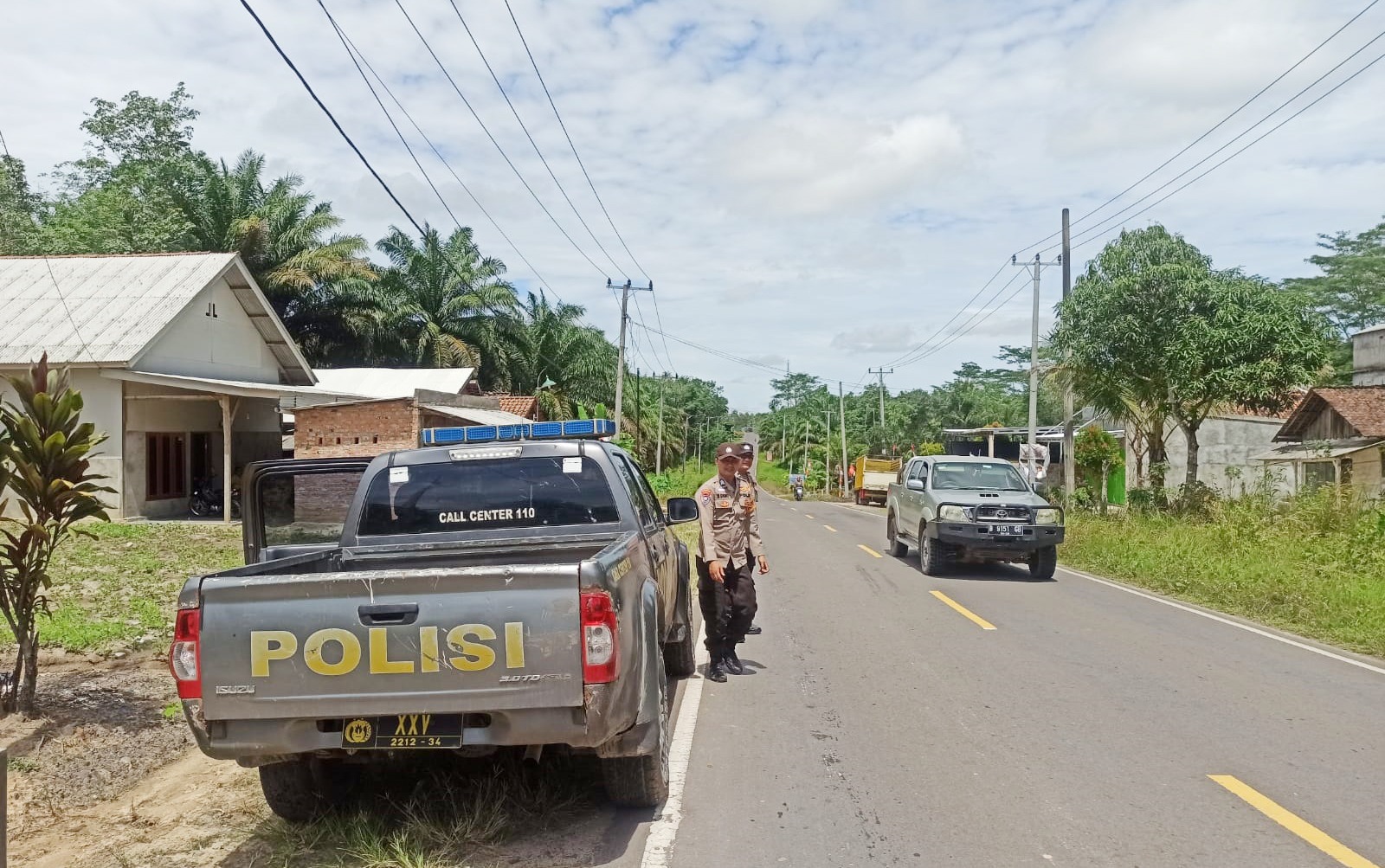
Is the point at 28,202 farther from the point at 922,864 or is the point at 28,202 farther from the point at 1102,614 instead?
the point at 922,864

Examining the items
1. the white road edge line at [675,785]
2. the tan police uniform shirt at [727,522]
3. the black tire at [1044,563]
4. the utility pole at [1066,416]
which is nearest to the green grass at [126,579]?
the white road edge line at [675,785]

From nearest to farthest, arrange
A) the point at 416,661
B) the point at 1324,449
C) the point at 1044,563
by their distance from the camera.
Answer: the point at 416,661 → the point at 1044,563 → the point at 1324,449

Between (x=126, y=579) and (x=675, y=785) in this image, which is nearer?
(x=675, y=785)

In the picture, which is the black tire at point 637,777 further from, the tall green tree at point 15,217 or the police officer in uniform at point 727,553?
the tall green tree at point 15,217

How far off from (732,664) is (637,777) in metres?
3.56

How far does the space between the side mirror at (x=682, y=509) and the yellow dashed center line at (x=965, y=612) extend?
14.5ft

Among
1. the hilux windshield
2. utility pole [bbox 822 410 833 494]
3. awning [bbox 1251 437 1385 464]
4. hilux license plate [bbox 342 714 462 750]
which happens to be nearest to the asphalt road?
hilux license plate [bbox 342 714 462 750]

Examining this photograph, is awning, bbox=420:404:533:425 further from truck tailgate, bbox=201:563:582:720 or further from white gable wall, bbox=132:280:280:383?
truck tailgate, bbox=201:563:582:720

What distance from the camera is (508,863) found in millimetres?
4410

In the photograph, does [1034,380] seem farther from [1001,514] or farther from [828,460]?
[828,460]

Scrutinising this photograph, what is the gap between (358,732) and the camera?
4270mm

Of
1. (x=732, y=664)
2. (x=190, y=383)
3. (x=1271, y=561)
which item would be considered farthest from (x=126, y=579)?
(x=1271, y=561)

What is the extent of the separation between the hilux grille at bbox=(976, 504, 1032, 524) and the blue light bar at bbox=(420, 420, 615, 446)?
927 cm

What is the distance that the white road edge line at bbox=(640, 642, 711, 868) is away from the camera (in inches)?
179
